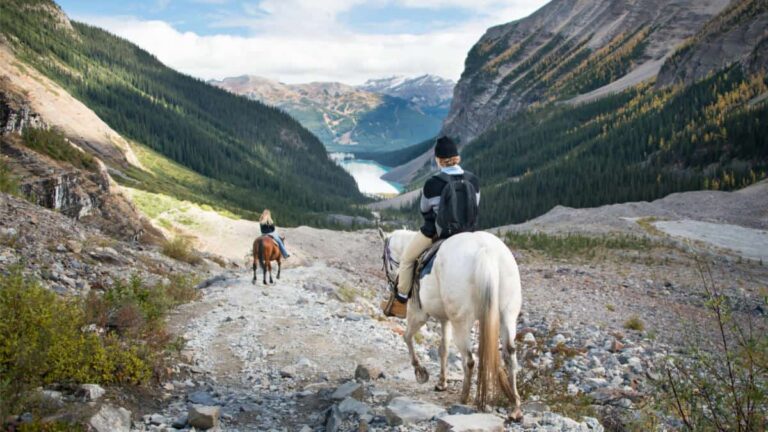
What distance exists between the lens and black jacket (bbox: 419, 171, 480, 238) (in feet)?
26.6

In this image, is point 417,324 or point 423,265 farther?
point 417,324

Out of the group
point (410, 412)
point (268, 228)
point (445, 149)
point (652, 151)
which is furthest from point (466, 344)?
point (652, 151)

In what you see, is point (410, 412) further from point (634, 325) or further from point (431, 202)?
point (634, 325)

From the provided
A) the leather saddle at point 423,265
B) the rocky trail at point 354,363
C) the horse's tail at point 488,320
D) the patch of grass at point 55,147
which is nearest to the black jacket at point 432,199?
the leather saddle at point 423,265

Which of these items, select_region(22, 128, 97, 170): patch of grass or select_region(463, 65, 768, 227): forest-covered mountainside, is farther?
select_region(463, 65, 768, 227): forest-covered mountainside

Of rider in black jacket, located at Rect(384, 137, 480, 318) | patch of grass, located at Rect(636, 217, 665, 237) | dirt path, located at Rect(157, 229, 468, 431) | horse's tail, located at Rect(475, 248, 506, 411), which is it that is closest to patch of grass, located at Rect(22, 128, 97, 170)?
Result: dirt path, located at Rect(157, 229, 468, 431)

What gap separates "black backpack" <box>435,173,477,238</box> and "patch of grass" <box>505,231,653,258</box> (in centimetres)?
3248

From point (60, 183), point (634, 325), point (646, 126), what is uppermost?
point (646, 126)

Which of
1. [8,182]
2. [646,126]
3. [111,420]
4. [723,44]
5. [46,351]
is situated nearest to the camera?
[111,420]

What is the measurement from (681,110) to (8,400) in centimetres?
11456

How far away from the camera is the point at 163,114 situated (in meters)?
140

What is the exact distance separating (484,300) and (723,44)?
137051mm

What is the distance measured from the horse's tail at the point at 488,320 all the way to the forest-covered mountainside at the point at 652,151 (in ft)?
248

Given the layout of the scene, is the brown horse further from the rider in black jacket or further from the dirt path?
the rider in black jacket
